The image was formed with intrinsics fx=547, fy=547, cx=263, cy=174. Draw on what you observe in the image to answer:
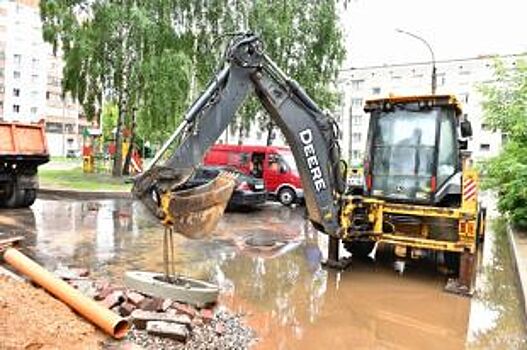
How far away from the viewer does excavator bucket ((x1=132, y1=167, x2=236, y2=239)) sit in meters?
5.84

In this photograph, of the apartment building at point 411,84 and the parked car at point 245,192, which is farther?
the apartment building at point 411,84

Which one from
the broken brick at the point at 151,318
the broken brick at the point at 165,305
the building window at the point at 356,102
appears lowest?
the broken brick at the point at 151,318

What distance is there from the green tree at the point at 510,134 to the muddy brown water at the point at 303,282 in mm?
1069

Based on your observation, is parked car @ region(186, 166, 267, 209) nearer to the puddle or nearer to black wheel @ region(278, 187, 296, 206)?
black wheel @ region(278, 187, 296, 206)

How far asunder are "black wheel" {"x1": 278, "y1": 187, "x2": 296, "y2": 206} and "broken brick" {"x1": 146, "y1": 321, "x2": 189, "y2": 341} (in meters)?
12.8

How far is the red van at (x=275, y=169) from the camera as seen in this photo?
17844 mm

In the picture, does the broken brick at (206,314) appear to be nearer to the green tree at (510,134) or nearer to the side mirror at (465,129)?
the side mirror at (465,129)

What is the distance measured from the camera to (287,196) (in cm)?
1794

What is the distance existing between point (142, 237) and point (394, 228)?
5.18m

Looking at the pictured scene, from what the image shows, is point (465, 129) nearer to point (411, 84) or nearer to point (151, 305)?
point (151, 305)

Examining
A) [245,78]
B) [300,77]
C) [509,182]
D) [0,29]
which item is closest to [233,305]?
[245,78]

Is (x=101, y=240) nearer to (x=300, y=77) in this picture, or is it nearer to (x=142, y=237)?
(x=142, y=237)

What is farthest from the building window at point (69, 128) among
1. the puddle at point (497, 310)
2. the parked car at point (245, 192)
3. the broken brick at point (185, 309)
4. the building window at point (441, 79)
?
the broken brick at point (185, 309)

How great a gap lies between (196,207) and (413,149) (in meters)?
4.12
